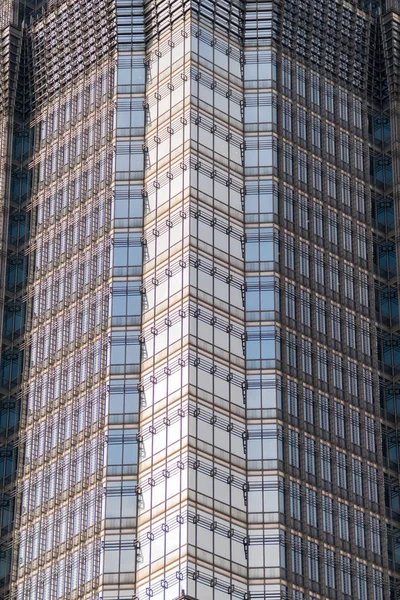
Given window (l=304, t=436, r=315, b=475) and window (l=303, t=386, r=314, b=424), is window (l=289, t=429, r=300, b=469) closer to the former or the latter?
window (l=304, t=436, r=315, b=475)

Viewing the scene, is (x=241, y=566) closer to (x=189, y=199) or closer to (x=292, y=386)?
(x=292, y=386)

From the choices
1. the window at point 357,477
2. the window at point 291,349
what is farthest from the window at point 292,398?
the window at point 357,477

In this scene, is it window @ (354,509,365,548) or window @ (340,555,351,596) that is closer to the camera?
window @ (340,555,351,596)

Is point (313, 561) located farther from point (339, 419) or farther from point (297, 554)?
point (339, 419)

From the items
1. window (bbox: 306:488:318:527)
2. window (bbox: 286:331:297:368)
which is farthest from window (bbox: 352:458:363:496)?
window (bbox: 286:331:297:368)

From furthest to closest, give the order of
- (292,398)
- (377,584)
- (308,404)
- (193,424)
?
(308,404)
(292,398)
(377,584)
(193,424)

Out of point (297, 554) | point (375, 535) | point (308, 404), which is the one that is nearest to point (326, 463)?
point (308, 404)

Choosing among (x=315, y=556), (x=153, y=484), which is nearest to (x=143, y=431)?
(x=153, y=484)

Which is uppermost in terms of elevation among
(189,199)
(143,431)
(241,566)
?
(189,199)

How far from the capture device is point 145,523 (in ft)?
618

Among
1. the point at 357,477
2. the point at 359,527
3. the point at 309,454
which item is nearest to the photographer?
the point at 309,454

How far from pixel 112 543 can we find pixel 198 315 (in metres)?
21.6

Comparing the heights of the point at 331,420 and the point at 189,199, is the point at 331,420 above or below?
below

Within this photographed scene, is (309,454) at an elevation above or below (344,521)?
above
